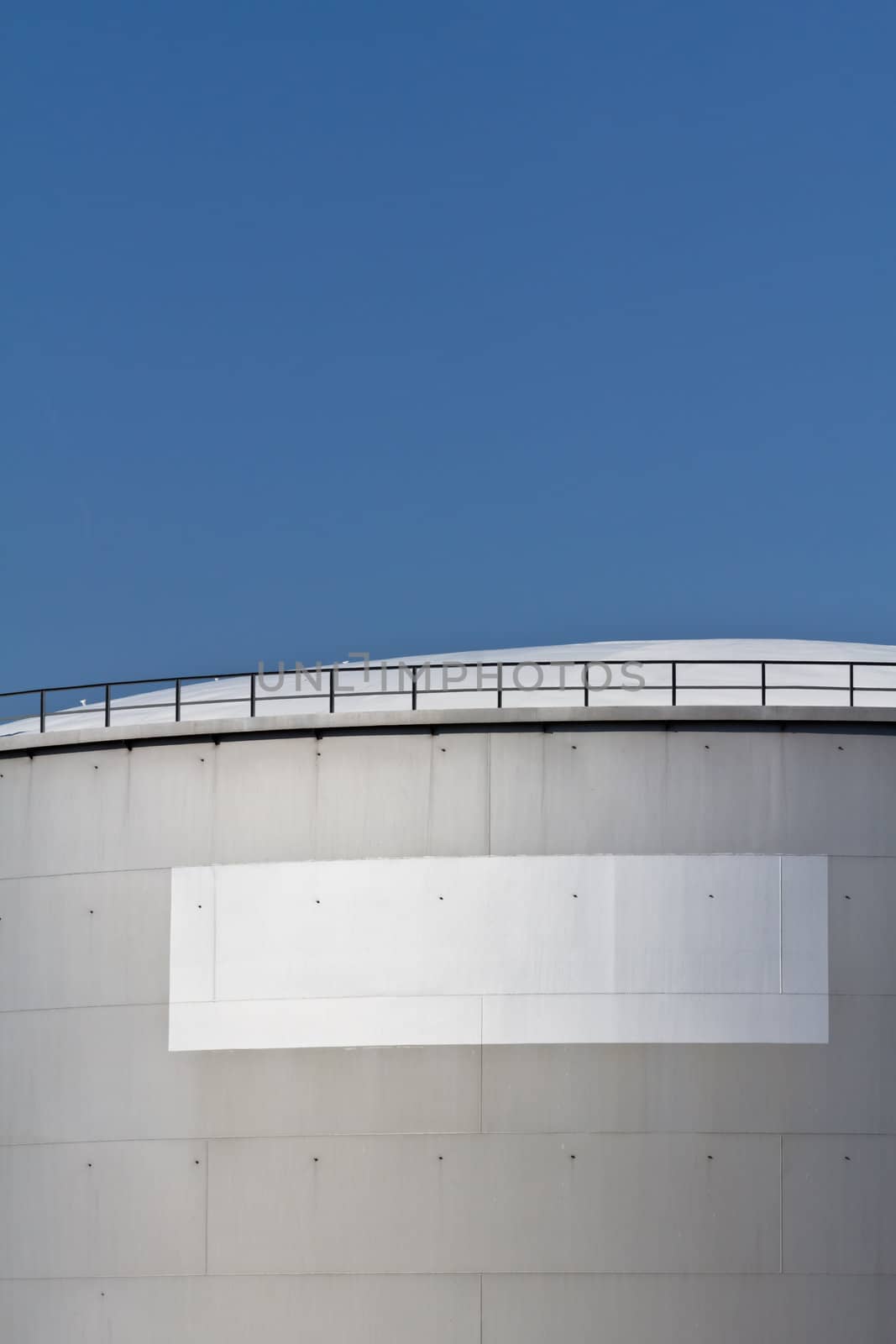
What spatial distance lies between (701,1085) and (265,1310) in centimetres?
552

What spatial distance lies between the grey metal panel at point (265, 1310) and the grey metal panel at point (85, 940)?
3.32 m

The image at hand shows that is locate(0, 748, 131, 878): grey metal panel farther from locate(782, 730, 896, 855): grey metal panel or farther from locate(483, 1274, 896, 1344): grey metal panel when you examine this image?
locate(782, 730, 896, 855): grey metal panel

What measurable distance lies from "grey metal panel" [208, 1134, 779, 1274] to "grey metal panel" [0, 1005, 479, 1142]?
1.40 feet

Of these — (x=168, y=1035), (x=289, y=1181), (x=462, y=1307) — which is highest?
(x=168, y=1035)

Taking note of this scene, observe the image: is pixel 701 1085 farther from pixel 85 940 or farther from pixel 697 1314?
pixel 85 940

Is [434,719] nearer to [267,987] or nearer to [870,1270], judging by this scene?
[267,987]

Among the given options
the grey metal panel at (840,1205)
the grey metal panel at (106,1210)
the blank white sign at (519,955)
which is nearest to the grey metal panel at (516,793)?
the blank white sign at (519,955)

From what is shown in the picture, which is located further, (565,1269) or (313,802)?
(313,802)

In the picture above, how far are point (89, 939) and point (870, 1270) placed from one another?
385 inches

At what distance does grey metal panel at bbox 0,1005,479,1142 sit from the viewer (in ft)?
65.3

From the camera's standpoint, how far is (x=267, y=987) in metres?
20.3

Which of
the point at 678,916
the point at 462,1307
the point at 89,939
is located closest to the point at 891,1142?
the point at 678,916

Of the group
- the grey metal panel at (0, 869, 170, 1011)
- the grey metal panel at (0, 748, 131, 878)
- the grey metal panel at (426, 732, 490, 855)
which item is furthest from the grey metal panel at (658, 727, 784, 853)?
the grey metal panel at (0, 748, 131, 878)

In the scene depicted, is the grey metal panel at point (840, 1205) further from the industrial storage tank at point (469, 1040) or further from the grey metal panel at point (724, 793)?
the grey metal panel at point (724, 793)
